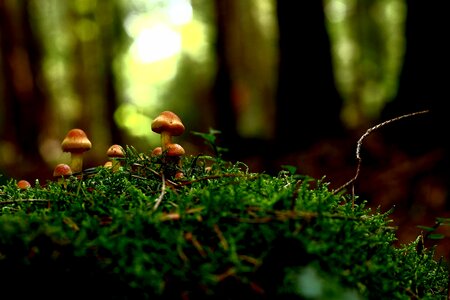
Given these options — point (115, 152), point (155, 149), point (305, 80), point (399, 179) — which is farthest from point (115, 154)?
point (305, 80)

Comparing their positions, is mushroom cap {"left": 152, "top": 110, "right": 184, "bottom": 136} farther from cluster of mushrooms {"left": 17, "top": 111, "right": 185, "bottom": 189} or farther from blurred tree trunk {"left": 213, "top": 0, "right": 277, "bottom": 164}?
blurred tree trunk {"left": 213, "top": 0, "right": 277, "bottom": 164}

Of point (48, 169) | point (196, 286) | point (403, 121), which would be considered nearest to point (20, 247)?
point (196, 286)

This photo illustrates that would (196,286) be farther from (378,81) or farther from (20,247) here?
(378,81)

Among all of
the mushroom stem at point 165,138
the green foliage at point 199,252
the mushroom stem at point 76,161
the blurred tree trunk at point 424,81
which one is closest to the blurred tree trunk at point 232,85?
the blurred tree trunk at point 424,81

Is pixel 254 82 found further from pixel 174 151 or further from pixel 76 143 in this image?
pixel 174 151

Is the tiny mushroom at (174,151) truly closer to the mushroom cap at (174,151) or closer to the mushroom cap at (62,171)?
the mushroom cap at (174,151)

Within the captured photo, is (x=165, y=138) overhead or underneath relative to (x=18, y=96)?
underneath

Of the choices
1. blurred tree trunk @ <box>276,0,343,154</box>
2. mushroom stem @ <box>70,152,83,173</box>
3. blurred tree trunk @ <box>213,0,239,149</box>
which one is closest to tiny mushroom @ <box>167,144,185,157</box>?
mushroom stem @ <box>70,152,83,173</box>
